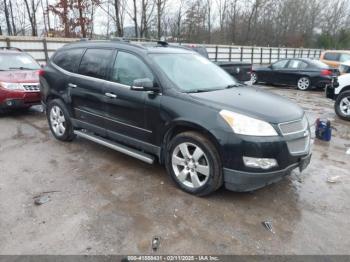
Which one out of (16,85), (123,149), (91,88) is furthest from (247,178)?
(16,85)

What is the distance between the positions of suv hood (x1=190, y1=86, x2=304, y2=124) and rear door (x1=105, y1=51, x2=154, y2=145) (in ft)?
2.56

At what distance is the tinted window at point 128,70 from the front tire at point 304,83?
10855 mm

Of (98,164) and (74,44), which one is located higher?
(74,44)

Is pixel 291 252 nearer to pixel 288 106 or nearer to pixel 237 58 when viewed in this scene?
pixel 288 106

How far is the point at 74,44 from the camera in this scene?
514cm

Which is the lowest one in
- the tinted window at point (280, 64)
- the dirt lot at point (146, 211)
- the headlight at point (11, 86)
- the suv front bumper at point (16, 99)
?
the dirt lot at point (146, 211)

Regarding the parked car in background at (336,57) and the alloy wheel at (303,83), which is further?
the parked car in background at (336,57)

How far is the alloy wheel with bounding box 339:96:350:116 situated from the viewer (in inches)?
299

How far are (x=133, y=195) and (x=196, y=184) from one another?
784 mm

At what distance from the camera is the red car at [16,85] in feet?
21.9

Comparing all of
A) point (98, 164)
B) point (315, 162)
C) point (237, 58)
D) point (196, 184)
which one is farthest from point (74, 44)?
point (237, 58)

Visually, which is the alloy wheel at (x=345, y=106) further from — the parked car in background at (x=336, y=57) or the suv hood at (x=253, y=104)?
the parked car in background at (x=336, y=57)

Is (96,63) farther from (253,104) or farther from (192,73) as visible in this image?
(253,104)

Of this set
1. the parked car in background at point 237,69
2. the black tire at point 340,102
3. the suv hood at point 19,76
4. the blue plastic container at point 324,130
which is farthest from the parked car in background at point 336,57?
the suv hood at point 19,76
